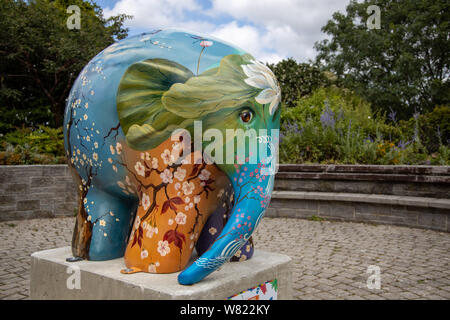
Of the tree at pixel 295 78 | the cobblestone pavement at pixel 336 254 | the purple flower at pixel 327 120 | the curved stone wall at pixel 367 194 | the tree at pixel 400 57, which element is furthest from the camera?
the tree at pixel 400 57

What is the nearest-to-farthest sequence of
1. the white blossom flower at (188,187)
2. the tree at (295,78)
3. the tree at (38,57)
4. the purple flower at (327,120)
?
the white blossom flower at (188,187) < the purple flower at (327,120) < the tree at (38,57) < the tree at (295,78)

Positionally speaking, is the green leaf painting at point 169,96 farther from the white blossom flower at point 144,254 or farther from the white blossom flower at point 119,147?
the white blossom flower at point 144,254

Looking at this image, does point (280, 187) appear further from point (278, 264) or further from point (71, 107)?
point (71, 107)

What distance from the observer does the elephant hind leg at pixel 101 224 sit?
2.18m

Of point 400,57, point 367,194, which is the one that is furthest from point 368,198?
point 400,57

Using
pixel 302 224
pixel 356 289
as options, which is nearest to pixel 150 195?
pixel 356 289

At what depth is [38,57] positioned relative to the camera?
12.4 metres

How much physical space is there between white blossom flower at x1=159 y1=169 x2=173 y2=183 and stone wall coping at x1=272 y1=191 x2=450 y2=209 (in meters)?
5.04

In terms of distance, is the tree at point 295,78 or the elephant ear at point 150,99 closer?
the elephant ear at point 150,99

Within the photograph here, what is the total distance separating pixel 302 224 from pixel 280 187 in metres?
1.09

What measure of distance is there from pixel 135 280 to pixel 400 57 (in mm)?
23054

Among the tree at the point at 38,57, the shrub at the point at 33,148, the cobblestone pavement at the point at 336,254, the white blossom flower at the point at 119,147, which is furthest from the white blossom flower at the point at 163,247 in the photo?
the tree at the point at 38,57

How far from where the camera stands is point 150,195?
1924 mm

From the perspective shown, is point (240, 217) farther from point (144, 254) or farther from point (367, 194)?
point (367, 194)
